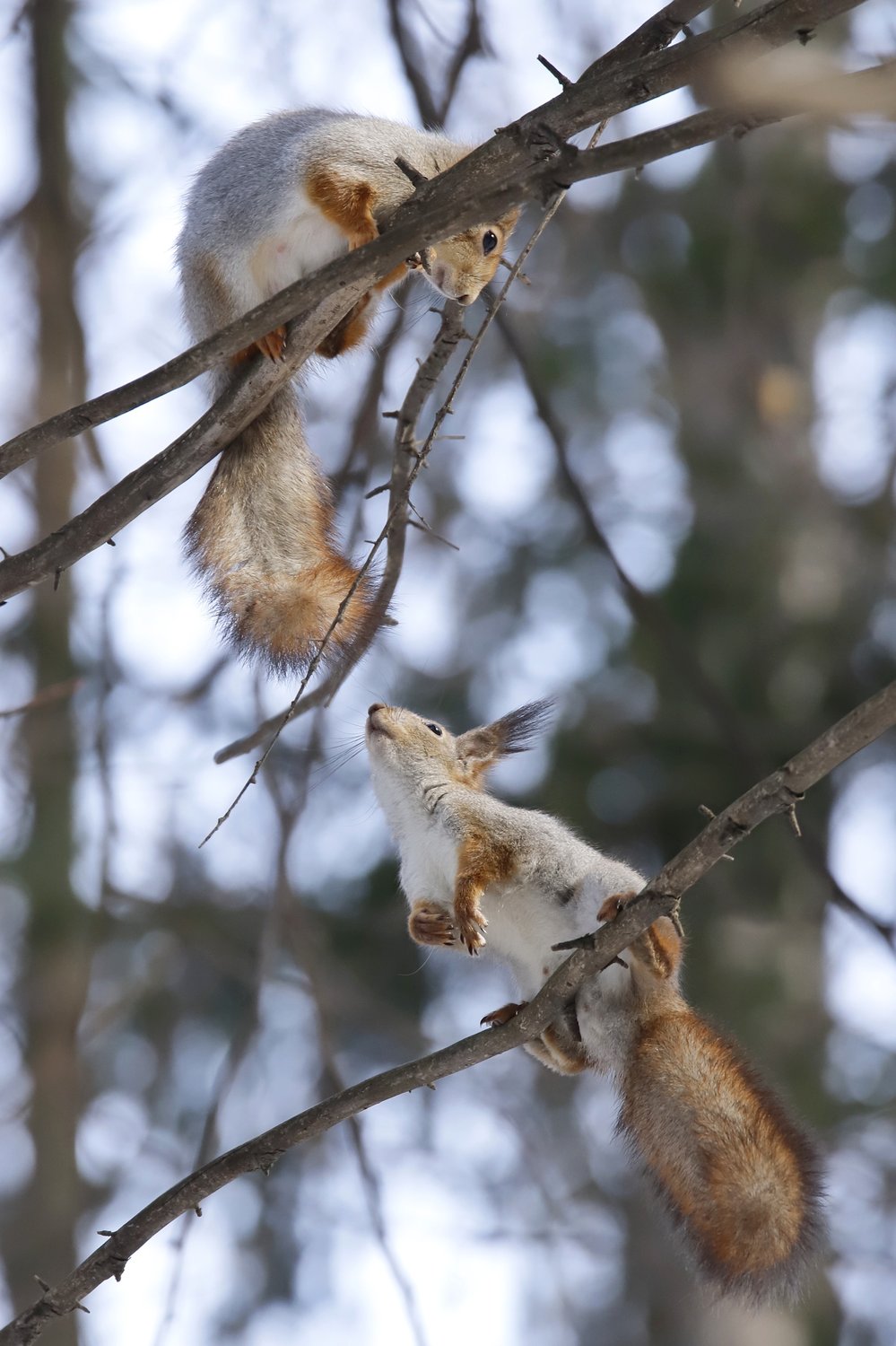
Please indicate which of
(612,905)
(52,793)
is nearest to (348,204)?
(612,905)

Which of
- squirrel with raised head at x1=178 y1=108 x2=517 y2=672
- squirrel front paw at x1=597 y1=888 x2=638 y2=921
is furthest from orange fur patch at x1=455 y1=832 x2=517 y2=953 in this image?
squirrel with raised head at x1=178 y1=108 x2=517 y2=672

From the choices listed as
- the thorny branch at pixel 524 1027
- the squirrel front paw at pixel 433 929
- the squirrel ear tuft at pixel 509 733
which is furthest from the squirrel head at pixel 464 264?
the thorny branch at pixel 524 1027

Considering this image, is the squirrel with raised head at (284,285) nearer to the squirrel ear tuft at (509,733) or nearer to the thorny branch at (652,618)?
the thorny branch at (652,618)

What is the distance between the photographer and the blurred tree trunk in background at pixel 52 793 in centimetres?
473

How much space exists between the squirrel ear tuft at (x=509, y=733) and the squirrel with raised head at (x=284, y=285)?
0.47 meters

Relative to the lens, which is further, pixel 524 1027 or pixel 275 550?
pixel 275 550

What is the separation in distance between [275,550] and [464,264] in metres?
0.83

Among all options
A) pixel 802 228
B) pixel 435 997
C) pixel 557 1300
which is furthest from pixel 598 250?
pixel 557 1300

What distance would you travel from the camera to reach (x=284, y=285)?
3.00 m

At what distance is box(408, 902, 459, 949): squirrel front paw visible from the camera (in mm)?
2406

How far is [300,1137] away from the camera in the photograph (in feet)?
6.45

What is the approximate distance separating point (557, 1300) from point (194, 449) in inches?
207

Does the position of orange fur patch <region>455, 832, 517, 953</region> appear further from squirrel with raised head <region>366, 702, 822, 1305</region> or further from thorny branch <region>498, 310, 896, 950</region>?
thorny branch <region>498, 310, 896, 950</region>

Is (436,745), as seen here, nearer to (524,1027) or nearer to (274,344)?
(274,344)
